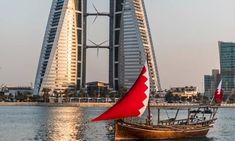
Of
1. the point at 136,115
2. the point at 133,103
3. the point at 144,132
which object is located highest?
the point at 133,103

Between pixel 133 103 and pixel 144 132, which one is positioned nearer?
pixel 133 103

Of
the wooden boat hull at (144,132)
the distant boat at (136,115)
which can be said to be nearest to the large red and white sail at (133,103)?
the distant boat at (136,115)

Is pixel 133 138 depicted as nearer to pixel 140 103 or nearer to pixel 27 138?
pixel 140 103

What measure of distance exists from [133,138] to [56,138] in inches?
536

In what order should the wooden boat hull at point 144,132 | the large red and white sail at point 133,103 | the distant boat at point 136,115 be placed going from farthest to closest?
the wooden boat hull at point 144,132
the distant boat at point 136,115
the large red and white sail at point 133,103

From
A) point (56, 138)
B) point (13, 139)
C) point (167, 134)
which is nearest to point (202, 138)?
point (167, 134)

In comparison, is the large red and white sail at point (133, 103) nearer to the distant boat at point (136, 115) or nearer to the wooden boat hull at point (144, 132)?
the distant boat at point (136, 115)

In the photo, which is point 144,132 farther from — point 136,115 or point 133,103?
point 133,103

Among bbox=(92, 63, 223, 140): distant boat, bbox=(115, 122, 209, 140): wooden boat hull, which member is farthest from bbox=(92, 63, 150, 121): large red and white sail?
bbox=(115, 122, 209, 140): wooden boat hull

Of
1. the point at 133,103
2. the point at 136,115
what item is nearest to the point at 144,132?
the point at 136,115

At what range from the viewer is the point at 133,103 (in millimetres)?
53656

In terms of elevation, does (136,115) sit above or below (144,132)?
above

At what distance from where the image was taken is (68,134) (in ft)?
232

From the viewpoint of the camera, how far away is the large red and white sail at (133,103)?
170 feet
